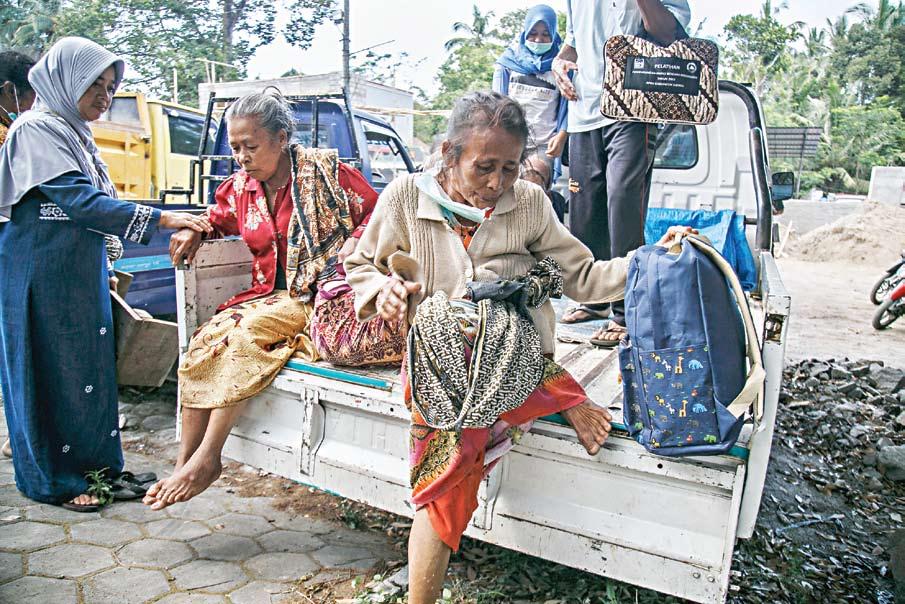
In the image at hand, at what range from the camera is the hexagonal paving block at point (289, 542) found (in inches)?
103

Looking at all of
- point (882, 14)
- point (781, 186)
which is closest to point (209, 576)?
A: point (781, 186)

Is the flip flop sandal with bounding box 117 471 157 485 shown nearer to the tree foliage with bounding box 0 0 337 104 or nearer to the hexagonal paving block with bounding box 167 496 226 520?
the hexagonal paving block with bounding box 167 496 226 520

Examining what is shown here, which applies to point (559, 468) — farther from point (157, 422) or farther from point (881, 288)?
point (881, 288)

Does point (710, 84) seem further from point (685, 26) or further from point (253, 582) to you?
point (253, 582)

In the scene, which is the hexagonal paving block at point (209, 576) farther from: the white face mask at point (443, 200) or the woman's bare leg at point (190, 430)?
the white face mask at point (443, 200)

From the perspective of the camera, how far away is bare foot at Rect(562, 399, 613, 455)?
1.91 m

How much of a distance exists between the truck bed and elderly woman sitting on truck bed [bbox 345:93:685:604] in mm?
127

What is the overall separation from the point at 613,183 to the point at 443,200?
1368mm

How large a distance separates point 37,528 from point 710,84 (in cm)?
334

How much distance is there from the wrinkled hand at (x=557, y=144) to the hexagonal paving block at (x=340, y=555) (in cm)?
249

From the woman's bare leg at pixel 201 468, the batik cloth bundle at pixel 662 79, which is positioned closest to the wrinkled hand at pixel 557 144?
the batik cloth bundle at pixel 662 79

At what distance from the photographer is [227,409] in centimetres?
250

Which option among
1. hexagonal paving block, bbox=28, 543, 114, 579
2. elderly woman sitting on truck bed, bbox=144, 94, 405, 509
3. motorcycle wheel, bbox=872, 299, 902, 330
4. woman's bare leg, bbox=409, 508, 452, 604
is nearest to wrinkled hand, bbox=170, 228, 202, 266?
elderly woman sitting on truck bed, bbox=144, 94, 405, 509

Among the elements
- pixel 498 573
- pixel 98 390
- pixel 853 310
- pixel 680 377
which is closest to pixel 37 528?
pixel 98 390
